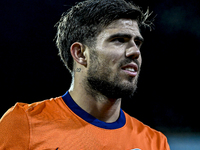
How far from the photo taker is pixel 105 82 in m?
1.08

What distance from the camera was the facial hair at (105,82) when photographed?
107 centimetres

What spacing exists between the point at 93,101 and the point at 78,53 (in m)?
0.32

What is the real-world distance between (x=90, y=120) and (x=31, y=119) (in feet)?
1.04

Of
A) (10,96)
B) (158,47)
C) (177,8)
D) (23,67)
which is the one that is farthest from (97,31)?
(177,8)

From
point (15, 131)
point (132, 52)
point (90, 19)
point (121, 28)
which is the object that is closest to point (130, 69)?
point (132, 52)

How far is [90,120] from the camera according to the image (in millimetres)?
1069

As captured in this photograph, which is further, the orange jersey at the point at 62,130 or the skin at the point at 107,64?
the skin at the point at 107,64

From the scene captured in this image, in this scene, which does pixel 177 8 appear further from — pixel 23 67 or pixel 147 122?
pixel 23 67

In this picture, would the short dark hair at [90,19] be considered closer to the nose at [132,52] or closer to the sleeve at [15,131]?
the nose at [132,52]

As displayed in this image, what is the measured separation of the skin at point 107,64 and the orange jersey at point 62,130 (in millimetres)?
56

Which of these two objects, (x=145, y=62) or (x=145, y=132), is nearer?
(x=145, y=132)

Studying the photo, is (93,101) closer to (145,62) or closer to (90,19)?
(90,19)

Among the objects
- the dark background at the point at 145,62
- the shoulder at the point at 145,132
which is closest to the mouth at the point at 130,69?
the shoulder at the point at 145,132

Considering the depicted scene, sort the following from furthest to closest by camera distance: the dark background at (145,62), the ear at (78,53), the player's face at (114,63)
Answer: the dark background at (145,62) < the ear at (78,53) < the player's face at (114,63)
